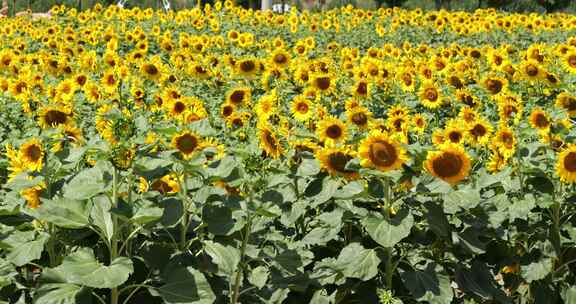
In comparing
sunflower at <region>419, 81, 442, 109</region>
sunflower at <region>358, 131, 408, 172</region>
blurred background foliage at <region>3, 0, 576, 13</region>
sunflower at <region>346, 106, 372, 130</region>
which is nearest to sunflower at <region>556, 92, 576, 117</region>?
sunflower at <region>419, 81, 442, 109</region>

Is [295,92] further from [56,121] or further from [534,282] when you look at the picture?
[534,282]

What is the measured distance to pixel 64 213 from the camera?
2447mm

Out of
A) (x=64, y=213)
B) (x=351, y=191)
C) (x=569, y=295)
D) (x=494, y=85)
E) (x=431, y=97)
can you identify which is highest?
(x=64, y=213)

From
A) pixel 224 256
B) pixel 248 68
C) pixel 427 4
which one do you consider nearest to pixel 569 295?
pixel 224 256

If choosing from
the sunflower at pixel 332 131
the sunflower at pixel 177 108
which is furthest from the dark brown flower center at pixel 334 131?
the sunflower at pixel 177 108

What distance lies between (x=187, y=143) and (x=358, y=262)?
101 cm

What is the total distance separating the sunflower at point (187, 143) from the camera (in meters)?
3.24

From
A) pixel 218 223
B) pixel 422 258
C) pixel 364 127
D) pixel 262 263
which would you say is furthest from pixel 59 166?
pixel 364 127

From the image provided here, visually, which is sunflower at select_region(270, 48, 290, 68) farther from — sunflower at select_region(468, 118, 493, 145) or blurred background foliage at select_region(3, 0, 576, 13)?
blurred background foliage at select_region(3, 0, 576, 13)

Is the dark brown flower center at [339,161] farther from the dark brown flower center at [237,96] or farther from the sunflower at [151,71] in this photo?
the sunflower at [151,71]

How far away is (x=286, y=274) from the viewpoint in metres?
2.88

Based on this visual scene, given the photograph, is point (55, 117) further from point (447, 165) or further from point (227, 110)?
point (447, 165)

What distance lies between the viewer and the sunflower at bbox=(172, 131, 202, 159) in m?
3.24

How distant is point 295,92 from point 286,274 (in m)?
5.04
